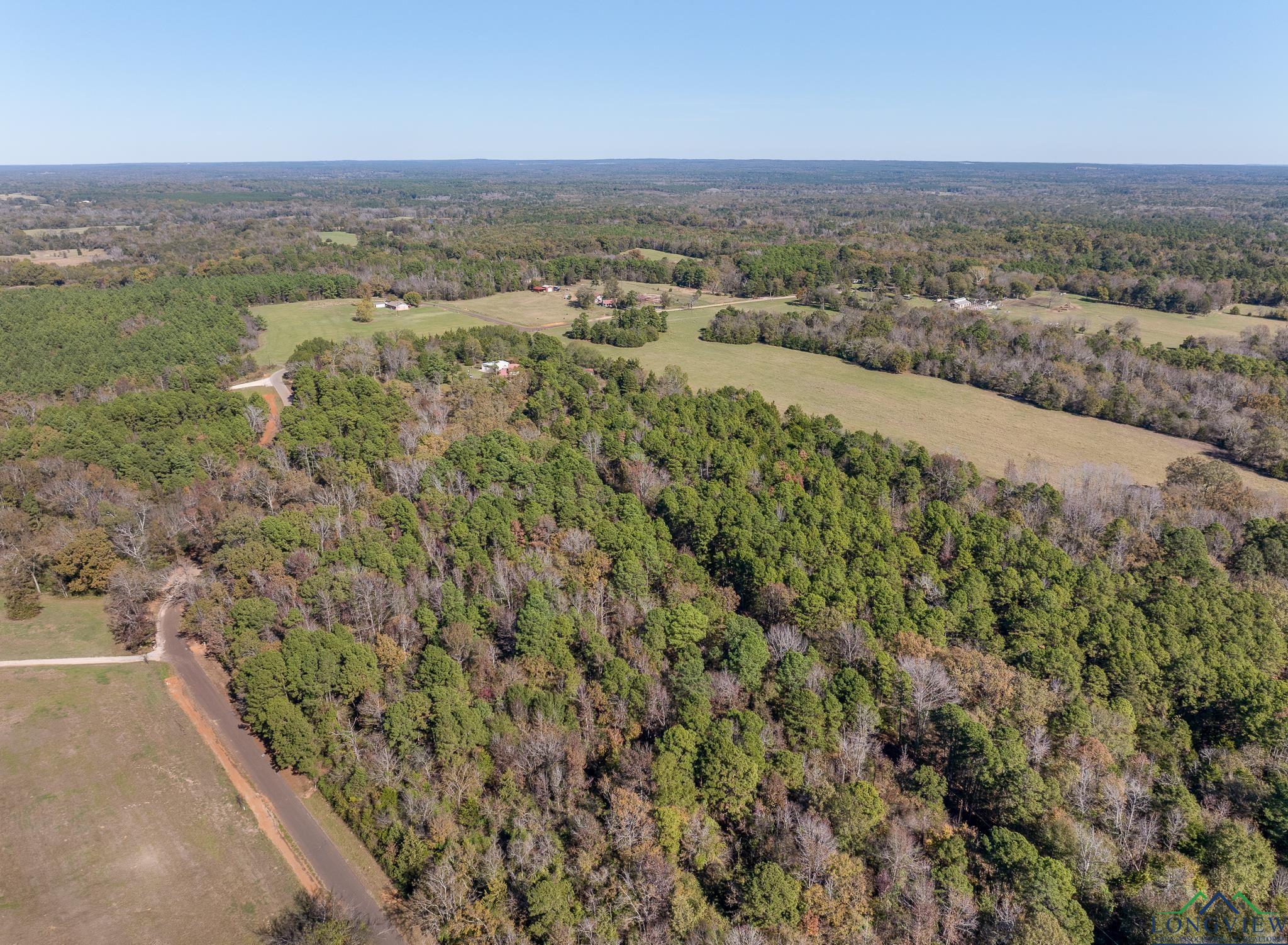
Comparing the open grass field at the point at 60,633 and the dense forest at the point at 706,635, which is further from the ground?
the dense forest at the point at 706,635

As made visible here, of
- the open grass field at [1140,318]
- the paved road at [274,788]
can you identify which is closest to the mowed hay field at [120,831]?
the paved road at [274,788]

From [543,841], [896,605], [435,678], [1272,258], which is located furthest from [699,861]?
[1272,258]

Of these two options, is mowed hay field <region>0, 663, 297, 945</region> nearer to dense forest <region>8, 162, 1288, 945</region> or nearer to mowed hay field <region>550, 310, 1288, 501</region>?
dense forest <region>8, 162, 1288, 945</region>

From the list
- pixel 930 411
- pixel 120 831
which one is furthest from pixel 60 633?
pixel 930 411

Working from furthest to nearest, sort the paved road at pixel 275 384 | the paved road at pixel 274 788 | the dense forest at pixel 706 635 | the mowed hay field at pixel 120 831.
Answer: the paved road at pixel 275 384 < the paved road at pixel 274 788 < the mowed hay field at pixel 120 831 < the dense forest at pixel 706 635

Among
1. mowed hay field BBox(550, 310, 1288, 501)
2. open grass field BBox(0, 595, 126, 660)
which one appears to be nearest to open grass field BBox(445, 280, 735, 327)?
mowed hay field BBox(550, 310, 1288, 501)

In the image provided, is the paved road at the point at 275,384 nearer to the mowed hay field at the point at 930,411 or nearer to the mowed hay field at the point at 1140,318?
the mowed hay field at the point at 930,411
